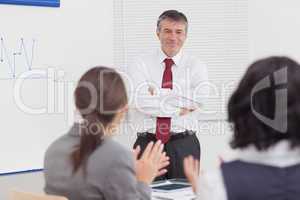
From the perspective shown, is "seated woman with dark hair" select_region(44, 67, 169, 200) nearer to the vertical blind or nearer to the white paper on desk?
the white paper on desk

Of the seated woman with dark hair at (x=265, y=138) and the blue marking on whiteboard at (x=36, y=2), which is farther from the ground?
the blue marking on whiteboard at (x=36, y=2)

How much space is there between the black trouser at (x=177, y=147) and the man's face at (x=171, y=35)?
638 millimetres

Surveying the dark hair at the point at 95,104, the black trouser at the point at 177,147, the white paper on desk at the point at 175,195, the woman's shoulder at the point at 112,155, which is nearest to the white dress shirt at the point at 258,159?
the woman's shoulder at the point at 112,155

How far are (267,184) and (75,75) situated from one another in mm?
2632

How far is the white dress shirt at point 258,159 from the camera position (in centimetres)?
161

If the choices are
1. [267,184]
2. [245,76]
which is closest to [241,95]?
[245,76]

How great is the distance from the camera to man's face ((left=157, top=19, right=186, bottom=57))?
3.85 m

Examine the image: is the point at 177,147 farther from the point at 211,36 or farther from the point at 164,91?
the point at 211,36

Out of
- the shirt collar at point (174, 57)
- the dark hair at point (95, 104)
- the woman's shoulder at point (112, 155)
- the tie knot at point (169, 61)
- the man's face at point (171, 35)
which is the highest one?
the man's face at point (171, 35)

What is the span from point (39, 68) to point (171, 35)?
3.29ft

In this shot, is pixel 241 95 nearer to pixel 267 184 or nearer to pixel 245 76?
pixel 245 76

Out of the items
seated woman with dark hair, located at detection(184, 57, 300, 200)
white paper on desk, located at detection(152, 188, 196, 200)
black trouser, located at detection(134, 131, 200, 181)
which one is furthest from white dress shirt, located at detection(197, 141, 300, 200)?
black trouser, located at detection(134, 131, 200, 181)

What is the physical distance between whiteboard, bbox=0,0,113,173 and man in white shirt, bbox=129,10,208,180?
1.61 ft

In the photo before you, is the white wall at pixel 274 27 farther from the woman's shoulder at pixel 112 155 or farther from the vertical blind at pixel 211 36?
the woman's shoulder at pixel 112 155
